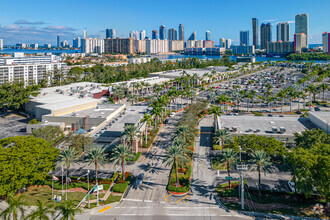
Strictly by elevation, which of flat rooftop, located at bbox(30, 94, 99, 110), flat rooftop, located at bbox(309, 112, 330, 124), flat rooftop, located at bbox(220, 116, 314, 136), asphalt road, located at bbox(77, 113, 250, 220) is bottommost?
asphalt road, located at bbox(77, 113, 250, 220)

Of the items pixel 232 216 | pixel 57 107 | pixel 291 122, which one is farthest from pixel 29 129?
pixel 291 122

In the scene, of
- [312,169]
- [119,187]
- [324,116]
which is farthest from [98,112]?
[324,116]

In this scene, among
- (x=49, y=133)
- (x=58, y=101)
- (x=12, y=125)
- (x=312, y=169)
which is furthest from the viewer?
(x=58, y=101)

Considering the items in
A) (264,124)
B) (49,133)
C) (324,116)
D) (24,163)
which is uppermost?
(324,116)

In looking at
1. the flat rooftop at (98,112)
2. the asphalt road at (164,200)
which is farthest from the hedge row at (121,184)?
the flat rooftop at (98,112)

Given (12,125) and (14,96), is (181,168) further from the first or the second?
(14,96)

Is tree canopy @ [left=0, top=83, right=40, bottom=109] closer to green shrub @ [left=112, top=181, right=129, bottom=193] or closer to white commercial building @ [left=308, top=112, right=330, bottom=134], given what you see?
green shrub @ [left=112, top=181, right=129, bottom=193]

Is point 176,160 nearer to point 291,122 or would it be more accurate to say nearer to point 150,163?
point 150,163

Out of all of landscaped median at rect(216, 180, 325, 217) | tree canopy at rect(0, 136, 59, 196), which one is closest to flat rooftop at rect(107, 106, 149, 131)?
tree canopy at rect(0, 136, 59, 196)
